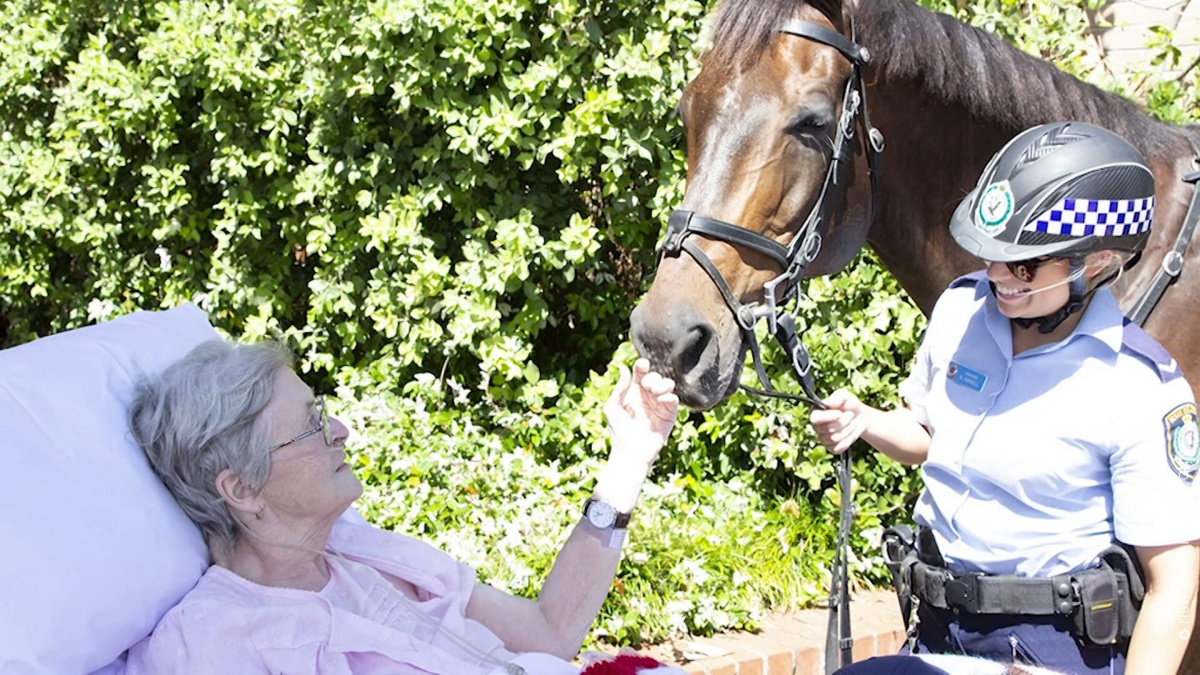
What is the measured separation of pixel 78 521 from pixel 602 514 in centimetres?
95

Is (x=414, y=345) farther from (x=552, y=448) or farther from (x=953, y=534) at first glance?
(x=953, y=534)

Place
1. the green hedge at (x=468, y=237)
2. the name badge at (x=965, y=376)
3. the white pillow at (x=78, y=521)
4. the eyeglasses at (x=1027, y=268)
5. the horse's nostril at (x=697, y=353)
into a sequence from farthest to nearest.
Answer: the green hedge at (x=468, y=237)
the horse's nostril at (x=697, y=353)
the name badge at (x=965, y=376)
the eyeglasses at (x=1027, y=268)
the white pillow at (x=78, y=521)

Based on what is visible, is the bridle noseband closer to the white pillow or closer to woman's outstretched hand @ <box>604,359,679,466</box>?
woman's outstretched hand @ <box>604,359,679,466</box>

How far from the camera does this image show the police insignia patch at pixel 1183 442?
188 centimetres

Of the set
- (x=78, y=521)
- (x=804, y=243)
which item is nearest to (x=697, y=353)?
(x=804, y=243)

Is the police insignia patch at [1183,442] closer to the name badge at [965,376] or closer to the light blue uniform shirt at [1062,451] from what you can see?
the light blue uniform shirt at [1062,451]

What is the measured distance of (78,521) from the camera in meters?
1.99

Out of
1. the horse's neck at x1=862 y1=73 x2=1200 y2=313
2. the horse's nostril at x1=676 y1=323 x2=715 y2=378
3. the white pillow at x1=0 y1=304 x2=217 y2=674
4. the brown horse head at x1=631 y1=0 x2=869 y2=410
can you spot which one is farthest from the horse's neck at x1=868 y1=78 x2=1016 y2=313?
the white pillow at x1=0 y1=304 x2=217 y2=674

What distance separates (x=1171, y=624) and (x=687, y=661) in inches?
80.9

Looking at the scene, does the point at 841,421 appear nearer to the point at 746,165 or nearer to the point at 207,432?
the point at 746,165

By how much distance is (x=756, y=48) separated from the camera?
8.50 ft

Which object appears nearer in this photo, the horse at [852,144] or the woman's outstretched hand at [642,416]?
the woman's outstretched hand at [642,416]

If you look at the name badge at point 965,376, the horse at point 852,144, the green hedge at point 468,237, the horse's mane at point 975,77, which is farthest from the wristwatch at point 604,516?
the green hedge at point 468,237

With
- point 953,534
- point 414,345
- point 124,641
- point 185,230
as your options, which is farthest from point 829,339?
point 185,230
